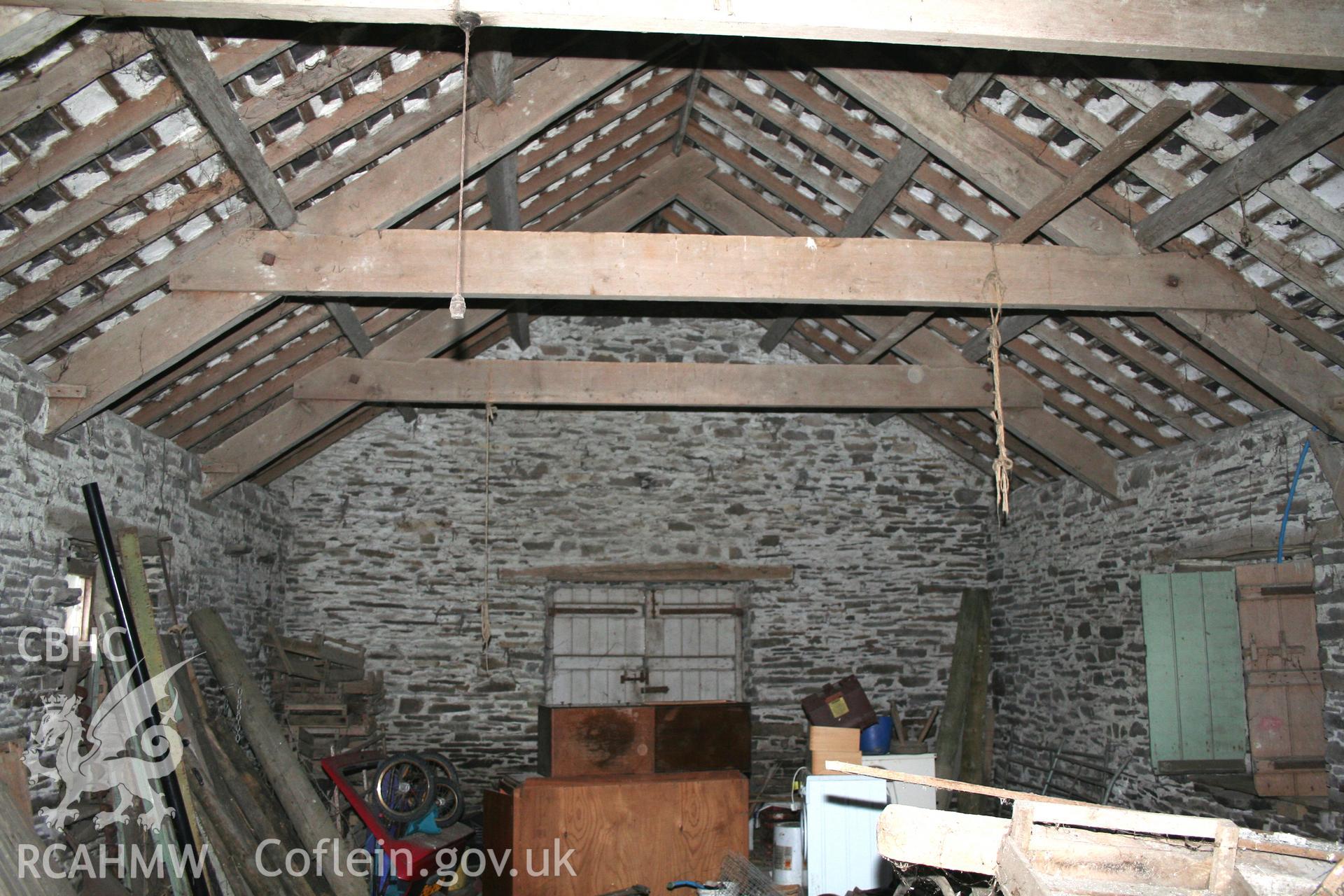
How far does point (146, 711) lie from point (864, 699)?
5468mm

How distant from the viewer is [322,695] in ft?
25.9

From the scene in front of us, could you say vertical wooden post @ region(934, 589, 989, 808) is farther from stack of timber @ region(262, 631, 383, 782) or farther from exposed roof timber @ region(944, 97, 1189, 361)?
stack of timber @ region(262, 631, 383, 782)

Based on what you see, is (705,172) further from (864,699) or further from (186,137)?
(864,699)

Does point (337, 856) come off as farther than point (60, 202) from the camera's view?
Yes

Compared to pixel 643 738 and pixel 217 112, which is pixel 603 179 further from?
pixel 643 738

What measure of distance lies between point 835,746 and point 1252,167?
11.8 feet

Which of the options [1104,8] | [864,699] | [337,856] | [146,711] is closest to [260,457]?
[146,711]

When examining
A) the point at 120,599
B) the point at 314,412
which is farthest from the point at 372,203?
the point at 314,412

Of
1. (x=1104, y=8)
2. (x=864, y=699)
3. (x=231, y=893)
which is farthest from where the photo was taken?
(x=864, y=699)

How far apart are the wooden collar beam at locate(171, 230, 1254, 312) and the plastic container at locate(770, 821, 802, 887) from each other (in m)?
3.01

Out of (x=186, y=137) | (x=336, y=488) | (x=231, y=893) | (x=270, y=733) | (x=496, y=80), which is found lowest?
(x=231, y=893)

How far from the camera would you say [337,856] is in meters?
5.74

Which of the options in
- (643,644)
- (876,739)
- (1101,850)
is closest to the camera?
(1101,850)

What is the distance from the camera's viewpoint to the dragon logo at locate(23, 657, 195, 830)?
15.7 feet
